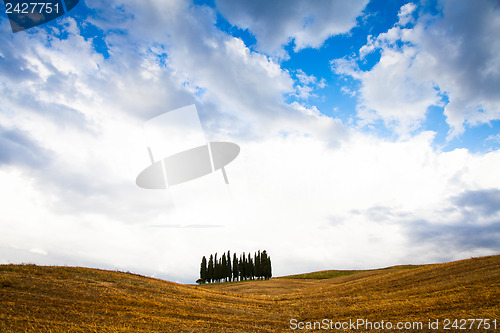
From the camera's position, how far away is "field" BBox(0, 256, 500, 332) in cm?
1580

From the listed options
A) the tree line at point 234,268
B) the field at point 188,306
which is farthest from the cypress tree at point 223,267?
the field at point 188,306

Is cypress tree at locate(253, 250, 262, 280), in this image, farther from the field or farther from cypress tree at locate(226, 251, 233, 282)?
the field

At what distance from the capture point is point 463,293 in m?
20.1

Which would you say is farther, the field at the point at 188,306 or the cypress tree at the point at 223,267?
the cypress tree at the point at 223,267

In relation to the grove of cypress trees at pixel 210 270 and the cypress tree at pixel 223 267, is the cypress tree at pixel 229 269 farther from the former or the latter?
the grove of cypress trees at pixel 210 270

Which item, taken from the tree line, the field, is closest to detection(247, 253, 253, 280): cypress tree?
the tree line

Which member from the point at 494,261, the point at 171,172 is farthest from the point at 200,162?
the point at 494,261

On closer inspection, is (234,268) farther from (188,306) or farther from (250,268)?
(188,306)

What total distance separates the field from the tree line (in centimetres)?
5505

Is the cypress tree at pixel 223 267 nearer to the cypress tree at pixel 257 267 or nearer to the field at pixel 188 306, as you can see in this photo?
the cypress tree at pixel 257 267

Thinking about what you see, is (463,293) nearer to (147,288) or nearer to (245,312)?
(245,312)

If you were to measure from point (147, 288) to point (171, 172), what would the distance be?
1249 centimetres

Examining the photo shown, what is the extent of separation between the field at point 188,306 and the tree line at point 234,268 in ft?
181

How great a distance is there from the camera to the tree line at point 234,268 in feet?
268
